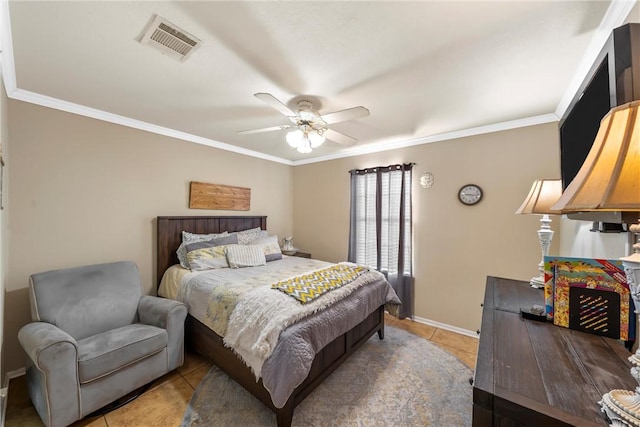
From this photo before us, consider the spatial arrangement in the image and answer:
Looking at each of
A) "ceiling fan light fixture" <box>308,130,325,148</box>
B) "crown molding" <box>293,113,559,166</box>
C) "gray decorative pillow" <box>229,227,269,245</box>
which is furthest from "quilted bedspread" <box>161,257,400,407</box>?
"crown molding" <box>293,113,559,166</box>

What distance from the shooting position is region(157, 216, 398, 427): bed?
5.81 ft

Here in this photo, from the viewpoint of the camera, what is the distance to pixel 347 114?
190cm

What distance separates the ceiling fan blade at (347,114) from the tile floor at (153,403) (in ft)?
8.18

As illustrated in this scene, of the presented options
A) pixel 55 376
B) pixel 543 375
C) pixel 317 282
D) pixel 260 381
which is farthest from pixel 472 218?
pixel 55 376

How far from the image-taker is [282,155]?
431 cm

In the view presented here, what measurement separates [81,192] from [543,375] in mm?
3541

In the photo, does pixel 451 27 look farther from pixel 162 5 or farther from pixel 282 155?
pixel 282 155

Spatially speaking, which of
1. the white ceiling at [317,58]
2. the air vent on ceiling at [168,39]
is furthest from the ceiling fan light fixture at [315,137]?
the air vent on ceiling at [168,39]

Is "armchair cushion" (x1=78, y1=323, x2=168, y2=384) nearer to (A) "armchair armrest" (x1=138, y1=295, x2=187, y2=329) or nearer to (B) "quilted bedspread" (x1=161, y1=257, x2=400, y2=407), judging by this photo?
(A) "armchair armrest" (x1=138, y1=295, x2=187, y2=329)

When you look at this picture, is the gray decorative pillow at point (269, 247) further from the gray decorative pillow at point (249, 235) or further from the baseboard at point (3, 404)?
the baseboard at point (3, 404)

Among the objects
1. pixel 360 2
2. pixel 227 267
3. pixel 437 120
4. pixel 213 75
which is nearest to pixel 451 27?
pixel 360 2

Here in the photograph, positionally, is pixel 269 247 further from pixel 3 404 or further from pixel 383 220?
pixel 3 404

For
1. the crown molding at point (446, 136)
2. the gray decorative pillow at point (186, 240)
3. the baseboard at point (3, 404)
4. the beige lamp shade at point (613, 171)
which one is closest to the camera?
the beige lamp shade at point (613, 171)

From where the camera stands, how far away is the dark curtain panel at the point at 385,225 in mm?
3404
